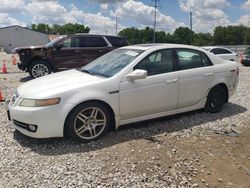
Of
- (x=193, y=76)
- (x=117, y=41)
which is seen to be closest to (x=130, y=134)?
(x=193, y=76)

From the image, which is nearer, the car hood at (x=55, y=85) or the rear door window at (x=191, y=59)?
the car hood at (x=55, y=85)

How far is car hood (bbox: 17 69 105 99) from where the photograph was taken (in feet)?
13.7

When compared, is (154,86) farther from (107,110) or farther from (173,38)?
(173,38)

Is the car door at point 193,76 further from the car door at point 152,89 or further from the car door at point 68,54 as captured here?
the car door at point 68,54

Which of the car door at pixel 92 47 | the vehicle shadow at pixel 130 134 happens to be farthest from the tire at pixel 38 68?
the vehicle shadow at pixel 130 134

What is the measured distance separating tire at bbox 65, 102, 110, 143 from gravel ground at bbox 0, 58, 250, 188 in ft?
0.51

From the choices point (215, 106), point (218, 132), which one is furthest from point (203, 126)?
point (215, 106)

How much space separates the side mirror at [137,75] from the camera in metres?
4.49

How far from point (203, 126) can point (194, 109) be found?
0.51 m

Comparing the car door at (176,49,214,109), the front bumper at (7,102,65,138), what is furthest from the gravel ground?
the car door at (176,49,214,109)

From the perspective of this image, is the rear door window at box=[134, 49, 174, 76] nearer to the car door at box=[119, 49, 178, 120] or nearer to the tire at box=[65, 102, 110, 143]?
the car door at box=[119, 49, 178, 120]

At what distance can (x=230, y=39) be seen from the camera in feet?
253

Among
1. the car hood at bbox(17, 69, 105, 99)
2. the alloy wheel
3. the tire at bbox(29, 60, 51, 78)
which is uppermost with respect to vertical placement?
the car hood at bbox(17, 69, 105, 99)

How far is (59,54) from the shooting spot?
431 inches
